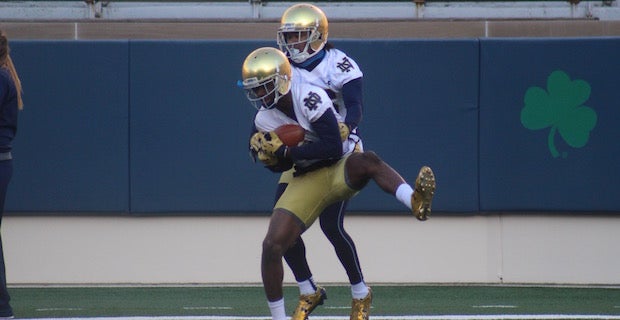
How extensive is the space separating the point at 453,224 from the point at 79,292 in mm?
2864

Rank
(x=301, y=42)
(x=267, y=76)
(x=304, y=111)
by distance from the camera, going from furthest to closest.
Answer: (x=301, y=42), (x=304, y=111), (x=267, y=76)

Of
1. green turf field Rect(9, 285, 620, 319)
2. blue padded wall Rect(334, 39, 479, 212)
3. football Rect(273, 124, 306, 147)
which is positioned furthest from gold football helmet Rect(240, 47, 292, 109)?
blue padded wall Rect(334, 39, 479, 212)

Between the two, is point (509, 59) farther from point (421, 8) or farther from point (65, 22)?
point (65, 22)

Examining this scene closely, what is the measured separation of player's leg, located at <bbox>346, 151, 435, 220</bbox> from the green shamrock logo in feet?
11.5

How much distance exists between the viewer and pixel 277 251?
5.43 meters

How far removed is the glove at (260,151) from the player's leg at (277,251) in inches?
10.4

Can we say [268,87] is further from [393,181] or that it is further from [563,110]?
[563,110]

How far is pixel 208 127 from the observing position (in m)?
8.96

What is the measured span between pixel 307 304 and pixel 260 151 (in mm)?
903

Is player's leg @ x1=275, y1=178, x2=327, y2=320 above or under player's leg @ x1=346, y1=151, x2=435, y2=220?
under

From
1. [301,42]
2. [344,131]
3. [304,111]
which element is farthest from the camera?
[301,42]

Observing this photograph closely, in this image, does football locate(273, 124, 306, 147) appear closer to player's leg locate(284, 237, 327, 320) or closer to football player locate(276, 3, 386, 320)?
football player locate(276, 3, 386, 320)

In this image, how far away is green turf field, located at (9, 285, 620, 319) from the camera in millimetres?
7043

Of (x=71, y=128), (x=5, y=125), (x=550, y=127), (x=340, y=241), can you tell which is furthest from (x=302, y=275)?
(x=71, y=128)
